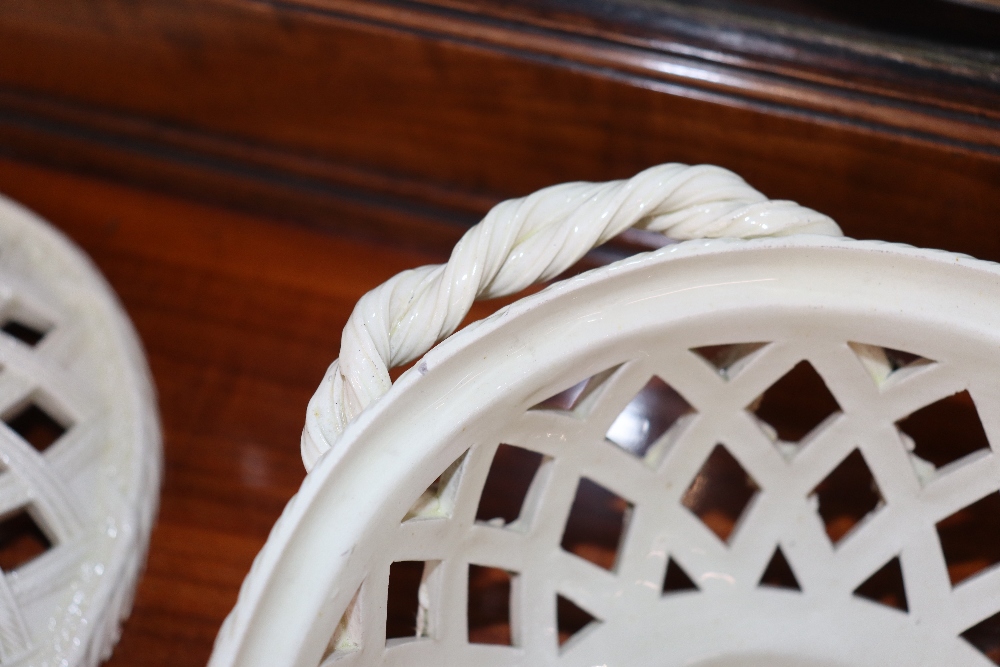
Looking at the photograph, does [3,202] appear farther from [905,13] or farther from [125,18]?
[905,13]

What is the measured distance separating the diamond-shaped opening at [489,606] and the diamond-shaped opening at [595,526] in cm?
6

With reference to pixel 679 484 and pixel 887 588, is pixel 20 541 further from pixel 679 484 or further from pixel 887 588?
pixel 887 588

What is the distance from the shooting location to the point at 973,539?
610mm

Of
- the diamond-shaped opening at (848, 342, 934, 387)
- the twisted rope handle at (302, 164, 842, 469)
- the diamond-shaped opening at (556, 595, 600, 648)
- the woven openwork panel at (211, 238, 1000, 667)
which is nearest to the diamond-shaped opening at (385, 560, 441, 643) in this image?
the woven openwork panel at (211, 238, 1000, 667)

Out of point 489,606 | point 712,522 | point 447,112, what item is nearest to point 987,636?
point 712,522

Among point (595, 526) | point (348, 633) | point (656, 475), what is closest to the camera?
point (348, 633)

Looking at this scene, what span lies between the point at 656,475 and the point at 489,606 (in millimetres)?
167

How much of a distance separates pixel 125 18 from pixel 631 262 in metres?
0.54

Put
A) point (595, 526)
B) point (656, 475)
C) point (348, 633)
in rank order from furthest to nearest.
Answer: point (595, 526)
point (656, 475)
point (348, 633)

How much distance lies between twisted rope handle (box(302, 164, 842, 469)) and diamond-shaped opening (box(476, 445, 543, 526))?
0.24m

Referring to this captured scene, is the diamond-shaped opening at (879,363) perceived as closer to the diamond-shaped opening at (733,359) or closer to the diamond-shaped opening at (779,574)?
the diamond-shaped opening at (733,359)

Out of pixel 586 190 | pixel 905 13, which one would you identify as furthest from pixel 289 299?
pixel 905 13

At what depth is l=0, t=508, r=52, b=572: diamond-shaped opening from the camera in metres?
0.62

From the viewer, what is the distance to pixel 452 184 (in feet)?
2.39
